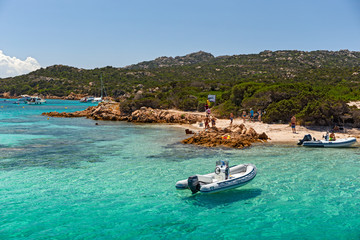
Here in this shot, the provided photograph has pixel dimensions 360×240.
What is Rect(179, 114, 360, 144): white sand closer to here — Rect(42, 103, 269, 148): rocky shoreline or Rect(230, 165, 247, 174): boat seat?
Rect(42, 103, 269, 148): rocky shoreline

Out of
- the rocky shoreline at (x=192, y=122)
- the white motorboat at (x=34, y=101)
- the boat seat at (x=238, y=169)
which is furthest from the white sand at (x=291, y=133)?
the white motorboat at (x=34, y=101)

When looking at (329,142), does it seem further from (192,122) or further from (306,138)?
(192,122)

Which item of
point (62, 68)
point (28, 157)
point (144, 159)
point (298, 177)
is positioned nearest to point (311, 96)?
point (298, 177)

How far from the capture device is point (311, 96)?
36656 millimetres

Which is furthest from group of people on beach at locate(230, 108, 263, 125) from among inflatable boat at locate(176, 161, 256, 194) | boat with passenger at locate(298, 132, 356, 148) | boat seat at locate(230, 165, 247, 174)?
inflatable boat at locate(176, 161, 256, 194)

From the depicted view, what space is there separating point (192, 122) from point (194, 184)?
31922 mm

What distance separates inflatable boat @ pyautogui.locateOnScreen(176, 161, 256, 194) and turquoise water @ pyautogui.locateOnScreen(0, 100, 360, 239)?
65cm

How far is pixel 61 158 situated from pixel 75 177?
5.65 metres

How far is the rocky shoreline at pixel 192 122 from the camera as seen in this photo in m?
26.5

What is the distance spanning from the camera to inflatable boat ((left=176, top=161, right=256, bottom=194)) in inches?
519

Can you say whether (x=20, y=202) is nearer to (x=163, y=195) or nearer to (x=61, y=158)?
(x=163, y=195)

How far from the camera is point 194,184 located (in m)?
13.3

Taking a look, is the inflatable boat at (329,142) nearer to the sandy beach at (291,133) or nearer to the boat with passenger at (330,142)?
the boat with passenger at (330,142)

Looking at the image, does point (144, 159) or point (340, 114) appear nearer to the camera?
point (144, 159)
